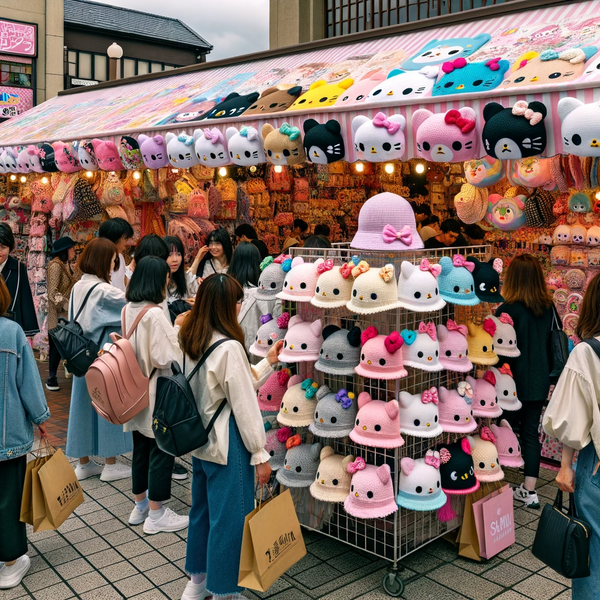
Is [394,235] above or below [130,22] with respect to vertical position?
below

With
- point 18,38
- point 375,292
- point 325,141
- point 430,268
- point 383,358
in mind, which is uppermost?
point 18,38

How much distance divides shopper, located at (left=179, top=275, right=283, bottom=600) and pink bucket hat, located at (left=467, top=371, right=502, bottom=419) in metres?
1.58

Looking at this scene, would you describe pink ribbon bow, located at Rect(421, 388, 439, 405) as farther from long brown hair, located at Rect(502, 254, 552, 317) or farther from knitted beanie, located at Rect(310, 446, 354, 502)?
long brown hair, located at Rect(502, 254, 552, 317)

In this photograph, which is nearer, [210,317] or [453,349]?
[210,317]

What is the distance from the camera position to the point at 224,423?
3.38 m

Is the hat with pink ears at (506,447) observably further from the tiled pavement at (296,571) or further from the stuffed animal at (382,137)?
the stuffed animal at (382,137)

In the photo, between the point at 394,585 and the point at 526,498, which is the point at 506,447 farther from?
the point at 394,585

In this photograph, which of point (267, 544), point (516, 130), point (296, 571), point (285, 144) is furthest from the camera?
point (285, 144)

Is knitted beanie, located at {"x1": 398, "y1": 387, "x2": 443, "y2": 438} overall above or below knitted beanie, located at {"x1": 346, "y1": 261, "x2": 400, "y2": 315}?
below

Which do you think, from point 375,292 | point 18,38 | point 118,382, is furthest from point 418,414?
point 18,38

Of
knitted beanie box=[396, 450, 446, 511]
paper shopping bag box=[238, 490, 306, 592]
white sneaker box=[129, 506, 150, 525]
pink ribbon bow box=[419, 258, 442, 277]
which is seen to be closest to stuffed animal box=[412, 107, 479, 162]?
pink ribbon bow box=[419, 258, 442, 277]

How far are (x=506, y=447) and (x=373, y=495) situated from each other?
1.30m

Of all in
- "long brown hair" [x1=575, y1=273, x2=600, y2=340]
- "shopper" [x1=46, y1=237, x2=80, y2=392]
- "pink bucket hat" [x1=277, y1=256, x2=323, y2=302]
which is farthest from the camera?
"shopper" [x1=46, y1=237, x2=80, y2=392]

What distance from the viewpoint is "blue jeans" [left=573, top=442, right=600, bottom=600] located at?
9.85 ft
